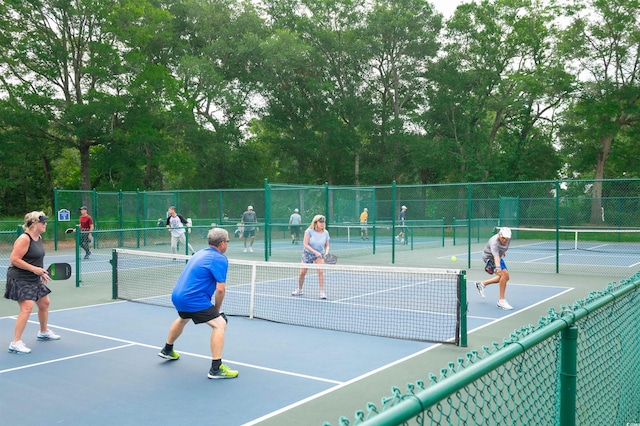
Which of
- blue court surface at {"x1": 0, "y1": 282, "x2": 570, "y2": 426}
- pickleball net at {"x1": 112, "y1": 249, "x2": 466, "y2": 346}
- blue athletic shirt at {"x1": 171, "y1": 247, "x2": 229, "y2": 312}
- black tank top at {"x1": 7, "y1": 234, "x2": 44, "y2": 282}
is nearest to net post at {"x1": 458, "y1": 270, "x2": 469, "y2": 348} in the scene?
pickleball net at {"x1": 112, "y1": 249, "x2": 466, "y2": 346}

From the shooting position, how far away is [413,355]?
7.38 metres

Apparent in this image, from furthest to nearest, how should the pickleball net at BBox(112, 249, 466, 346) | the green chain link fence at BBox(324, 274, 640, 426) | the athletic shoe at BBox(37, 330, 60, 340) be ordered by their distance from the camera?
1. the pickleball net at BBox(112, 249, 466, 346)
2. the athletic shoe at BBox(37, 330, 60, 340)
3. the green chain link fence at BBox(324, 274, 640, 426)

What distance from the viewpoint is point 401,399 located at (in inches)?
69.4

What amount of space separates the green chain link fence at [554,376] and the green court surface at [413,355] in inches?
37.3

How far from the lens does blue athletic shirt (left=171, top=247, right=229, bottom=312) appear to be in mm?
6367

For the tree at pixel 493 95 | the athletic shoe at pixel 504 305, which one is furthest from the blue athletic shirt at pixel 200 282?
the tree at pixel 493 95

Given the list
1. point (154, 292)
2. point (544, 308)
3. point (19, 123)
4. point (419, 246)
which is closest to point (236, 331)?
point (154, 292)

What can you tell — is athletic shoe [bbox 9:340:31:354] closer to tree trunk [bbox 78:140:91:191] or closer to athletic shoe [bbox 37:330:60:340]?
athletic shoe [bbox 37:330:60:340]

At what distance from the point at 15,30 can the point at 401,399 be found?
3688 cm

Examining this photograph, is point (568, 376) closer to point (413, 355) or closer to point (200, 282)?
point (200, 282)

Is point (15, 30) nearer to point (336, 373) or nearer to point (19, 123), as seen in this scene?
point (19, 123)

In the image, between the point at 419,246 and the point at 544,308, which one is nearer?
the point at 544,308

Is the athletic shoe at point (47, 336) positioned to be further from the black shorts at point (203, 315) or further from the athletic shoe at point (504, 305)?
the athletic shoe at point (504, 305)

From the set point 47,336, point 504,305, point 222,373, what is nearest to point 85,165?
point 47,336
